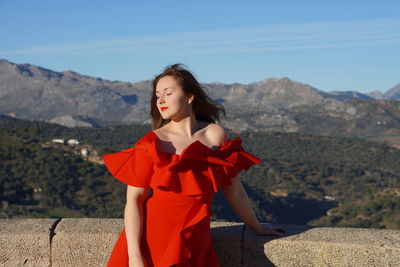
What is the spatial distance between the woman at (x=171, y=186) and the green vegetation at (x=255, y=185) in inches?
1342

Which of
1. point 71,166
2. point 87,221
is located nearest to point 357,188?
point 71,166

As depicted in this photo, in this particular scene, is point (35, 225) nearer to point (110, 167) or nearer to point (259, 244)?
point (110, 167)

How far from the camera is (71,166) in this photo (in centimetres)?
5328

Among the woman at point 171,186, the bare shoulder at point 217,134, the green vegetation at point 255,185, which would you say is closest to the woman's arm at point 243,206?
the woman at point 171,186

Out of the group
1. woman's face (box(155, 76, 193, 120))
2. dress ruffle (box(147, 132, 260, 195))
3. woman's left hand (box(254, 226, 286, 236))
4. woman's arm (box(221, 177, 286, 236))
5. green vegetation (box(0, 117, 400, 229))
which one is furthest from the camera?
green vegetation (box(0, 117, 400, 229))

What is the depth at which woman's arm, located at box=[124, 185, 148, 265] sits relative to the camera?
2807 mm

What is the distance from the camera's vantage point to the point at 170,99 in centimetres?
303

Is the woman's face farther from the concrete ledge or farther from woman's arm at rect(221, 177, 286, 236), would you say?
the concrete ledge

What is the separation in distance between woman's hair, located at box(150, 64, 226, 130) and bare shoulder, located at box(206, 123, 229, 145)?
17 centimetres

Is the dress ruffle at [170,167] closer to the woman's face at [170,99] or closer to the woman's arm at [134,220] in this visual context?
the woman's arm at [134,220]

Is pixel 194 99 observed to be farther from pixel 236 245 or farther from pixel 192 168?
pixel 236 245

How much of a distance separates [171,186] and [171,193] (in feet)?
0.19

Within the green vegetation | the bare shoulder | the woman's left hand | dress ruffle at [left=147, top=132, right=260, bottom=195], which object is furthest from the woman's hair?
the green vegetation

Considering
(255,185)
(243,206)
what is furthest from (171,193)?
(255,185)
